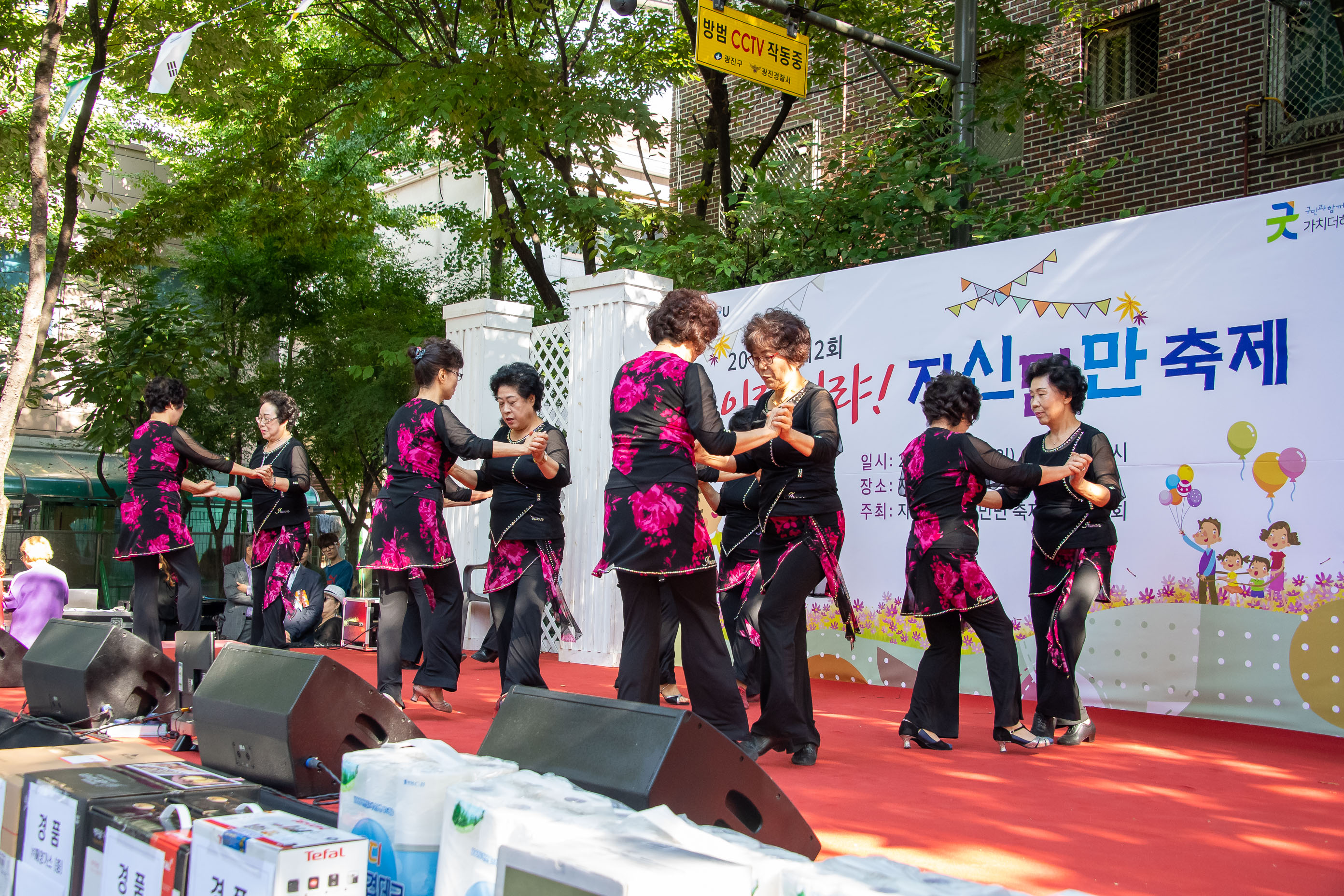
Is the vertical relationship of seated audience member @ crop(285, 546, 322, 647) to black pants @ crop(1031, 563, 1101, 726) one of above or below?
below

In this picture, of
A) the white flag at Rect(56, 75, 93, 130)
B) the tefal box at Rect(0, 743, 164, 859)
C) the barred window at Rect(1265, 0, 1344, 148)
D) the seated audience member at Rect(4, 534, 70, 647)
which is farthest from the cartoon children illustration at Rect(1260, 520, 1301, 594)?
the white flag at Rect(56, 75, 93, 130)

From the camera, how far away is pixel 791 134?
1289 cm

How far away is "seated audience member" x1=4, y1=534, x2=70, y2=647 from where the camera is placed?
19.5ft

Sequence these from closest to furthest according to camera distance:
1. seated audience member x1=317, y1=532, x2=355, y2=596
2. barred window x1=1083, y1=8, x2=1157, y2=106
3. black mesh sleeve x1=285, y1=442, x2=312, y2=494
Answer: black mesh sleeve x1=285, y1=442, x2=312, y2=494 < seated audience member x1=317, y1=532, x2=355, y2=596 < barred window x1=1083, y1=8, x2=1157, y2=106

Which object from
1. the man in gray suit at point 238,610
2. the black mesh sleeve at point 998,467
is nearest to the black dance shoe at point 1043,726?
the black mesh sleeve at point 998,467

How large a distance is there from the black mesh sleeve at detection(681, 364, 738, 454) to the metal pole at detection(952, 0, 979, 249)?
4176 millimetres

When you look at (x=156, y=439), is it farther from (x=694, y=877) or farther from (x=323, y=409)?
(x=323, y=409)

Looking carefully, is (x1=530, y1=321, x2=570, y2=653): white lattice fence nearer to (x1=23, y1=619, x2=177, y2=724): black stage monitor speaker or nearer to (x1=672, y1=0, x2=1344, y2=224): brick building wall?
(x1=672, y1=0, x2=1344, y2=224): brick building wall

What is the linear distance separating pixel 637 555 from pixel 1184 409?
296 centimetres

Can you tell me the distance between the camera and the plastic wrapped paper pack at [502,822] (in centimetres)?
178

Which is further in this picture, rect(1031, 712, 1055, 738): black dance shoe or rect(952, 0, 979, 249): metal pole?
rect(952, 0, 979, 249): metal pole

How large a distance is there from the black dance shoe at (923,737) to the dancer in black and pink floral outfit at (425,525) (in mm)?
1931

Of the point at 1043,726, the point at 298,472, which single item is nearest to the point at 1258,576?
the point at 1043,726

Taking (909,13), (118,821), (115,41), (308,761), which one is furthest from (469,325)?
(118,821)
